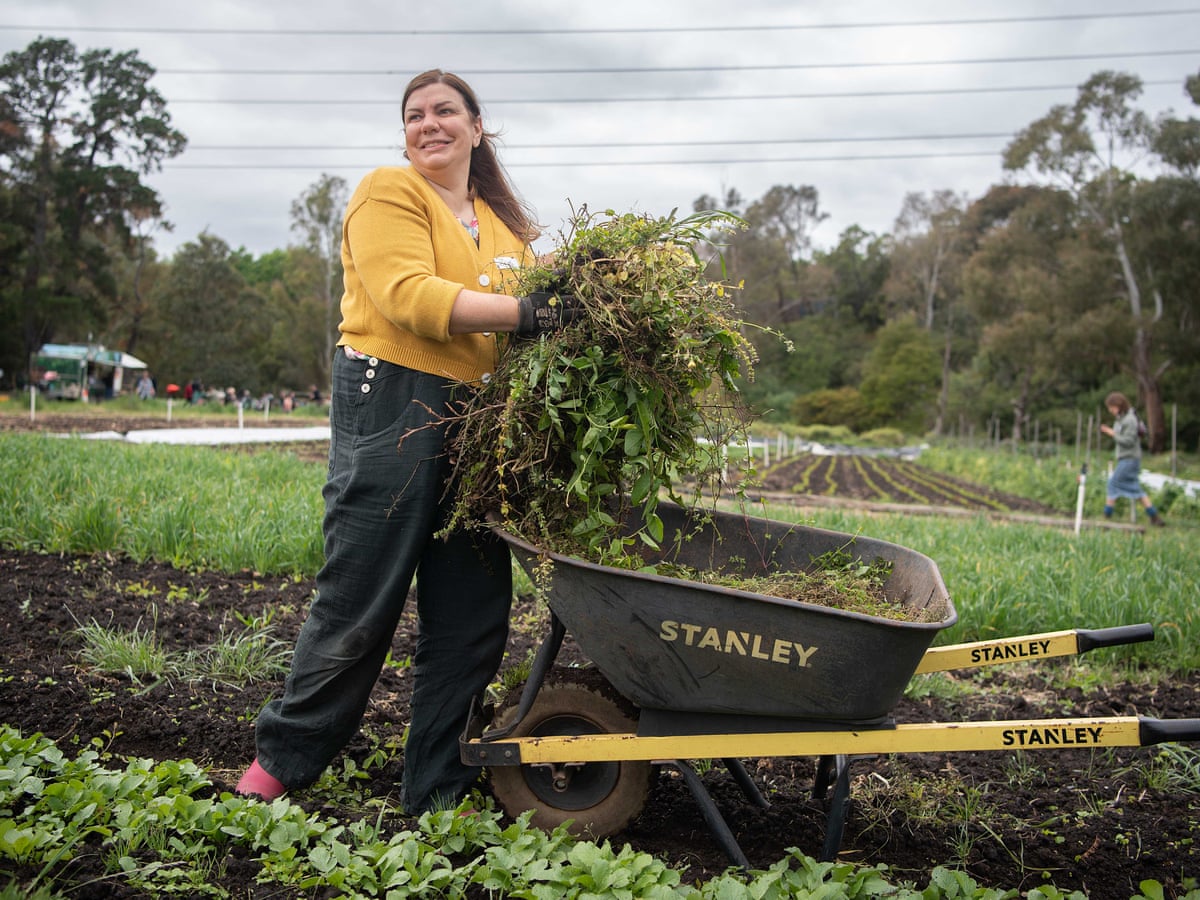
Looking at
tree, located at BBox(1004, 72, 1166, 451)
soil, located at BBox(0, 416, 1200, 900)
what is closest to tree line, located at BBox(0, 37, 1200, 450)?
tree, located at BBox(1004, 72, 1166, 451)

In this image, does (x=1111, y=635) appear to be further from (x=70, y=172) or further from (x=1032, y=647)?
(x=70, y=172)

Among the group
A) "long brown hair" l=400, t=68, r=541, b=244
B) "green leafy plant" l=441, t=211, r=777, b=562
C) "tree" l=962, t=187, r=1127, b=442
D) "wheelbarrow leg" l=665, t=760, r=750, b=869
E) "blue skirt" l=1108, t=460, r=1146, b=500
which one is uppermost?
"tree" l=962, t=187, r=1127, b=442

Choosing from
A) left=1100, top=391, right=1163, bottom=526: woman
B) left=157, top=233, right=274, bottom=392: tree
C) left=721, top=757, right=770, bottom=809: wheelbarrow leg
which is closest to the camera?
left=721, top=757, right=770, bottom=809: wheelbarrow leg

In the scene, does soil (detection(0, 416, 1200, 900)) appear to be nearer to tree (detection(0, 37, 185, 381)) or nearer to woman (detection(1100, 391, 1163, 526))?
woman (detection(1100, 391, 1163, 526))

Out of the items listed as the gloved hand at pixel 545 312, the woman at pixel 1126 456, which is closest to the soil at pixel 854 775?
the gloved hand at pixel 545 312

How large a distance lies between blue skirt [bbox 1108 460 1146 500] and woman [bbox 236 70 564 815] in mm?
11415

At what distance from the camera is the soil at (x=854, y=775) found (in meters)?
2.66

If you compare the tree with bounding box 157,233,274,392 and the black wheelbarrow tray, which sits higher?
the tree with bounding box 157,233,274,392

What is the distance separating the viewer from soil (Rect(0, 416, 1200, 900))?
2.66m

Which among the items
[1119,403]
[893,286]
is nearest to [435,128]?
[1119,403]

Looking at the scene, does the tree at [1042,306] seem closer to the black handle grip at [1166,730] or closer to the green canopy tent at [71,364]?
the green canopy tent at [71,364]

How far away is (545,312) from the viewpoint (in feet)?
8.14

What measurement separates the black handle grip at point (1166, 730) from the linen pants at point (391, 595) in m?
1.68

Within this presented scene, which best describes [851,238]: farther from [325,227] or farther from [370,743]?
[370,743]
